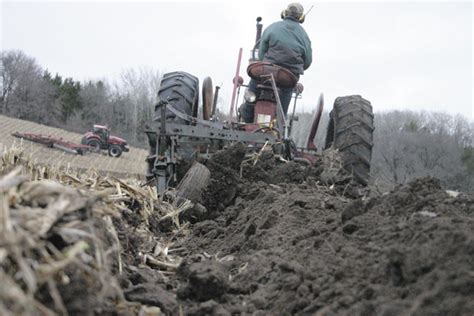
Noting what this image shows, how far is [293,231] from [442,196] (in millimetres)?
861

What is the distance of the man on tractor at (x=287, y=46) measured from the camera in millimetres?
6637

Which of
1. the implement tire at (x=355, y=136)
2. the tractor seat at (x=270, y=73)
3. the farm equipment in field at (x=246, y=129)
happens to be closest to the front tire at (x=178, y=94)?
the farm equipment in field at (x=246, y=129)

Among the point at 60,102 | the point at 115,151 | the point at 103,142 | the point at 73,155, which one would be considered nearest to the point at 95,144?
the point at 103,142

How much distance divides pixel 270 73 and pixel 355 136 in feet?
4.15

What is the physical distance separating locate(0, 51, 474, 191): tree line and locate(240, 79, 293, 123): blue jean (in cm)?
2431

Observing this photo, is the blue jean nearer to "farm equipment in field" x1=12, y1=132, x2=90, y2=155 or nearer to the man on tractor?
the man on tractor

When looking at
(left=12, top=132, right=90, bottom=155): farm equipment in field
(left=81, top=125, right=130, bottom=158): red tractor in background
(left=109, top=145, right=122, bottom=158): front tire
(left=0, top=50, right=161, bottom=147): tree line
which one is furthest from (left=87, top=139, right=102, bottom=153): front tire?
(left=0, top=50, right=161, bottom=147): tree line

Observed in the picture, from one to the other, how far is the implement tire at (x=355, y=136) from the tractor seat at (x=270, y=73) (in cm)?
69

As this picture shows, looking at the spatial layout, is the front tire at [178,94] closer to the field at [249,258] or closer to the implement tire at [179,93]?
the implement tire at [179,93]

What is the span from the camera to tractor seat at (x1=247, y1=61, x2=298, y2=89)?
641 centimetres

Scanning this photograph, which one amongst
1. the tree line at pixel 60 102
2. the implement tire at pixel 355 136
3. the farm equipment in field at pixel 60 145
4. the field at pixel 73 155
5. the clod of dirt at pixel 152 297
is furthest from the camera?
the tree line at pixel 60 102

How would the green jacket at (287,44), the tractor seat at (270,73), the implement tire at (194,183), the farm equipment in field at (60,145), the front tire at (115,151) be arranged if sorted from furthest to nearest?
the front tire at (115,151), the farm equipment in field at (60,145), the green jacket at (287,44), the tractor seat at (270,73), the implement tire at (194,183)

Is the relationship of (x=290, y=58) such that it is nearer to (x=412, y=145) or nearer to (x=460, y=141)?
(x=412, y=145)

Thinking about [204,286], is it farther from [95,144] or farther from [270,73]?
[95,144]
